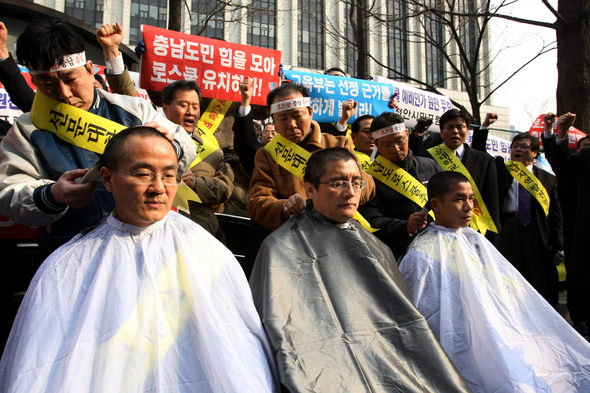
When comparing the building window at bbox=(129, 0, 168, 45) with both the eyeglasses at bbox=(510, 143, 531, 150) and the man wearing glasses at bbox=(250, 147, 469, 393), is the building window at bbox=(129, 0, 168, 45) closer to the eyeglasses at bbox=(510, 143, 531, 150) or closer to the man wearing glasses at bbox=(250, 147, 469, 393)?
→ the eyeglasses at bbox=(510, 143, 531, 150)

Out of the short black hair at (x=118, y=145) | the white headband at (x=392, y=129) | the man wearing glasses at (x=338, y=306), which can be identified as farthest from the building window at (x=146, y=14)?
the short black hair at (x=118, y=145)

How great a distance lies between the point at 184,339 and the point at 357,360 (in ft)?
2.62

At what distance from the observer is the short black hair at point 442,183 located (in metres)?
3.47

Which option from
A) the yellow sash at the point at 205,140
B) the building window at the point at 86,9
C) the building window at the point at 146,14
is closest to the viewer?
the yellow sash at the point at 205,140

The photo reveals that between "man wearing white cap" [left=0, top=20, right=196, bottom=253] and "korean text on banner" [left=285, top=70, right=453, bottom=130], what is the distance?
13.3 ft

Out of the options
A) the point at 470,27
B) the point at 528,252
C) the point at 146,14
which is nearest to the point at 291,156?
the point at 528,252

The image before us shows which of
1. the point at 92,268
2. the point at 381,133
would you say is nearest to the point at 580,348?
the point at 381,133

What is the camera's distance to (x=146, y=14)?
1422 inches

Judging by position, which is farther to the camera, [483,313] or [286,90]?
[286,90]

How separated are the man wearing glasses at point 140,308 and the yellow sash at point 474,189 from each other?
2853 mm

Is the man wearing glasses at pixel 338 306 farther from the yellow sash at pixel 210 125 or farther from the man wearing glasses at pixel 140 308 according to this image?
→ the yellow sash at pixel 210 125

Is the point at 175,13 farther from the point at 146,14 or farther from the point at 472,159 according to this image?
the point at 146,14

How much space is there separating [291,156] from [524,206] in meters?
2.92

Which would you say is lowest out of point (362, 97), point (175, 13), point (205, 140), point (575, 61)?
point (205, 140)
